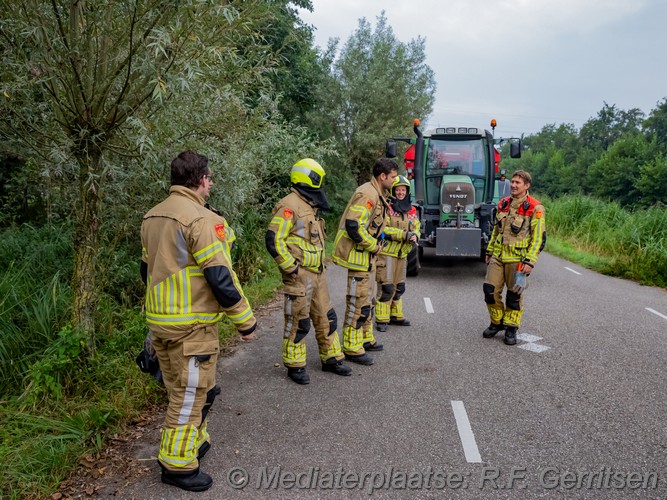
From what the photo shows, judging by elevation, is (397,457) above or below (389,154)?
below

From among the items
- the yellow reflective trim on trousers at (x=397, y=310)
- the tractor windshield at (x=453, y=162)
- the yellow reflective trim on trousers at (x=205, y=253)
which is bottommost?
the yellow reflective trim on trousers at (x=397, y=310)

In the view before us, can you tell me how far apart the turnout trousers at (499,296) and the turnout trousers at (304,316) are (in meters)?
2.24

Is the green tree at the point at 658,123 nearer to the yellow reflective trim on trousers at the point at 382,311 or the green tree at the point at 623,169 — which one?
the green tree at the point at 623,169

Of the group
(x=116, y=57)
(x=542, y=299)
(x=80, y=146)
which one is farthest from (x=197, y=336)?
(x=542, y=299)

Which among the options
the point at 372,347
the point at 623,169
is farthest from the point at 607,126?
the point at 372,347

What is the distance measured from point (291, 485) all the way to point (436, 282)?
23.1ft

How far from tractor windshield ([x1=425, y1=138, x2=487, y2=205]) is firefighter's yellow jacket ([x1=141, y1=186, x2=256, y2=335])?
28.0 ft

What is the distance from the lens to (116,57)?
12.3 feet

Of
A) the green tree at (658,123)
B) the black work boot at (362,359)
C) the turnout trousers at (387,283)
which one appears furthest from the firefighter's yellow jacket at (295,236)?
the green tree at (658,123)

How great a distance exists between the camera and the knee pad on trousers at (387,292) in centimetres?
647

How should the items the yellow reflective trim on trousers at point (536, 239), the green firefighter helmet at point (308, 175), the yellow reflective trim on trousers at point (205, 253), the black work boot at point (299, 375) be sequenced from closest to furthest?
1. the yellow reflective trim on trousers at point (205, 253)
2. the green firefighter helmet at point (308, 175)
3. the black work boot at point (299, 375)
4. the yellow reflective trim on trousers at point (536, 239)

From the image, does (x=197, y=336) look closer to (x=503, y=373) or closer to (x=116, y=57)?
(x=116, y=57)

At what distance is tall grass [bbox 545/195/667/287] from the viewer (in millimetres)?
10656

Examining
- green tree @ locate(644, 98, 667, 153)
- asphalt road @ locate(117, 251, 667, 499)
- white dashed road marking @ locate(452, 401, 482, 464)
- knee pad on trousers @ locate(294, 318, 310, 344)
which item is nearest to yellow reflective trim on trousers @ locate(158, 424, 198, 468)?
asphalt road @ locate(117, 251, 667, 499)
